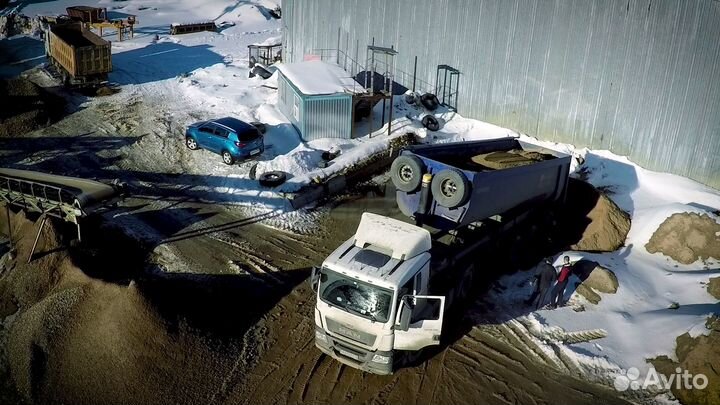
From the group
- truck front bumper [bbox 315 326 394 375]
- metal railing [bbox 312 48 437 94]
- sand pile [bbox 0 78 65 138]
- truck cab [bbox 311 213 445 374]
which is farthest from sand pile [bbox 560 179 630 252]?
sand pile [bbox 0 78 65 138]

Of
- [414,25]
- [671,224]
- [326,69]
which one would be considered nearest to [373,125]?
[326,69]

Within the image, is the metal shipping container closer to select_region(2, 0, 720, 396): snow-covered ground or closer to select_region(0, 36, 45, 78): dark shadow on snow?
select_region(2, 0, 720, 396): snow-covered ground

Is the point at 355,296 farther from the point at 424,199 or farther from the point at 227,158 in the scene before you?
the point at 227,158

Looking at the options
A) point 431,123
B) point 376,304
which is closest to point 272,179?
point 431,123

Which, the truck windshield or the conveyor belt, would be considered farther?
the conveyor belt

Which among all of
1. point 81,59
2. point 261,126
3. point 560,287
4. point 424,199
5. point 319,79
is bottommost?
point 560,287

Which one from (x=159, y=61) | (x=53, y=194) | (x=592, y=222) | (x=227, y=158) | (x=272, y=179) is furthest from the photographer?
(x=159, y=61)

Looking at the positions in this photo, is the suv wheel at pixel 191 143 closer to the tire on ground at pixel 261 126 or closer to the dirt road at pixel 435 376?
the tire on ground at pixel 261 126
